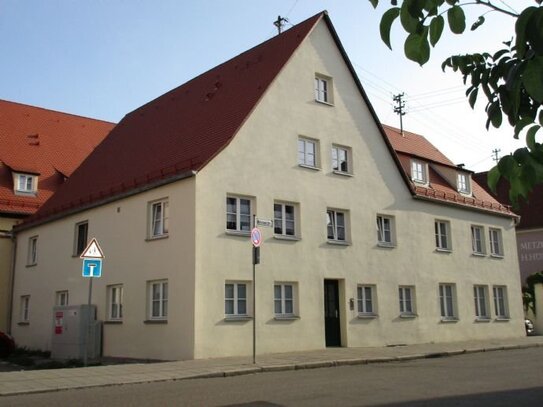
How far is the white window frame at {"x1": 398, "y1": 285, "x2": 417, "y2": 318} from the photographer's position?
2289 cm

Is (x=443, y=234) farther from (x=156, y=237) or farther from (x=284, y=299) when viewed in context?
(x=156, y=237)

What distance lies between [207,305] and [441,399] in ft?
29.8

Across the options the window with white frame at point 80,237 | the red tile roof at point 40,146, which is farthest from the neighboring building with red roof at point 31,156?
the window with white frame at point 80,237

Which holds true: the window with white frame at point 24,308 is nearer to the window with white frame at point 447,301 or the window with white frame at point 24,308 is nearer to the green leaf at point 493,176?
the window with white frame at point 447,301

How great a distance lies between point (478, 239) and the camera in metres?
27.8

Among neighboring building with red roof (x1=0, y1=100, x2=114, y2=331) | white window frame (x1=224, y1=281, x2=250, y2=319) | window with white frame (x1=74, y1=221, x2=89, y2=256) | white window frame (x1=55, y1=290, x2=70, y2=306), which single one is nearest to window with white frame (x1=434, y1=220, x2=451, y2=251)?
white window frame (x1=224, y1=281, x2=250, y2=319)

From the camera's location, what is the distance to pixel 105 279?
20844mm

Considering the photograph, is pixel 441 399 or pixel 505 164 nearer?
pixel 505 164

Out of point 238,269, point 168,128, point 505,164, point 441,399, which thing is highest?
point 168,128

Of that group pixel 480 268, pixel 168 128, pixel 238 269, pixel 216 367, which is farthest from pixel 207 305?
pixel 480 268

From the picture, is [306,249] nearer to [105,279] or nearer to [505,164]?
[105,279]

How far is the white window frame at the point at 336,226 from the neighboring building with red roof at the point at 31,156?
49.5 ft

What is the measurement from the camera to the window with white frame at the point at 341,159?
72.1 ft

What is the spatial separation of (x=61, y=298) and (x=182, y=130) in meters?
8.24
